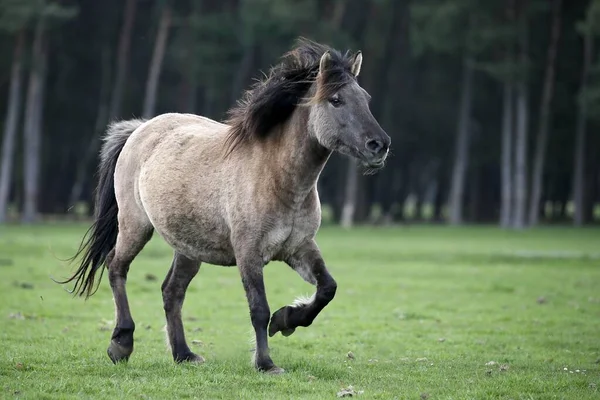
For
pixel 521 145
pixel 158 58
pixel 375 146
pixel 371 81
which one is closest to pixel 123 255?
pixel 375 146

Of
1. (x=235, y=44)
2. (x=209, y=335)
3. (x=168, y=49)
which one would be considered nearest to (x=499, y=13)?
(x=235, y=44)

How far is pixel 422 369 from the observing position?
37.7 feet

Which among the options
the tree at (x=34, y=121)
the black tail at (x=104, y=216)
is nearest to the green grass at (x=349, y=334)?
→ the black tail at (x=104, y=216)

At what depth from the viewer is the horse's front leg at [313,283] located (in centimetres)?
1100

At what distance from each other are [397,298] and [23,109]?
158 ft

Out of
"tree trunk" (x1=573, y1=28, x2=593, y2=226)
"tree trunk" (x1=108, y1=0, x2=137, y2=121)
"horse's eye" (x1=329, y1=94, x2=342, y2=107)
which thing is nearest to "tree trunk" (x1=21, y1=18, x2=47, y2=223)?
"tree trunk" (x1=108, y1=0, x2=137, y2=121)

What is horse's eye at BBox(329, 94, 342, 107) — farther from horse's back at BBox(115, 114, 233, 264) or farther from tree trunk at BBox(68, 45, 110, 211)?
tree trunk at BBox(68, 45, 110, 211)

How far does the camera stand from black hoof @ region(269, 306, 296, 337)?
1117 cm

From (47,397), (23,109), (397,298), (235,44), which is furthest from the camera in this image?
(23,109)

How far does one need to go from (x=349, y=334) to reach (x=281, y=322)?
13.4 ft

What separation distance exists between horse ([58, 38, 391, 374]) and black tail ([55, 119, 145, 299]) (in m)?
0.26

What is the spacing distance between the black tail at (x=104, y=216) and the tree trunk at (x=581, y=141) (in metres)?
39.5

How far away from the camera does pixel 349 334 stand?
1515 centimetres

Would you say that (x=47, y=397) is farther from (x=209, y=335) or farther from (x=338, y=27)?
(x=338, y=27)
